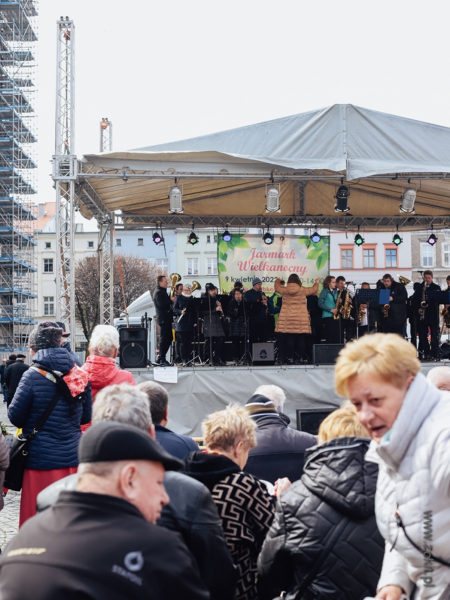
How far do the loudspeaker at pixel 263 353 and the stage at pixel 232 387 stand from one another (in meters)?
0.62

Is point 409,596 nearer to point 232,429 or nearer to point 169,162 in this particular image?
point 232,429

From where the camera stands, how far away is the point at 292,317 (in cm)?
1270

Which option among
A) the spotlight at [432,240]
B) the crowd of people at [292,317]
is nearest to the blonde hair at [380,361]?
the crowd of people at [292,317]

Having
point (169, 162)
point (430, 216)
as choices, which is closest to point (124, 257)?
point (430, 216)

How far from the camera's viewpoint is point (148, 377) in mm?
10711

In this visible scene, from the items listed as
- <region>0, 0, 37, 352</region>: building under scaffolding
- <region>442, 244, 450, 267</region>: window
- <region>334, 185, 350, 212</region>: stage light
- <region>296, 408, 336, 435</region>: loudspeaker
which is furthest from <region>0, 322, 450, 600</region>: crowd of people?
<region>442, 244, 450, 267</region>: window

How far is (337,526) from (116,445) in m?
1.16

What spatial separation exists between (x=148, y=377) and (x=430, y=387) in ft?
29.2

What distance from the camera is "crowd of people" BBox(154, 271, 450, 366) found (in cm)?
1252

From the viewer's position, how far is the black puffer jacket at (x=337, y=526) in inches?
95.4

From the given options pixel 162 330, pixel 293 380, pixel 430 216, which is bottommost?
pixel 293 380

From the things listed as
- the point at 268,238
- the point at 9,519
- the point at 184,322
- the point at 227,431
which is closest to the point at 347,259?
the point at 268,238

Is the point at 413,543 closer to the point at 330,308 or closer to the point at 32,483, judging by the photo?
the point at 32,483

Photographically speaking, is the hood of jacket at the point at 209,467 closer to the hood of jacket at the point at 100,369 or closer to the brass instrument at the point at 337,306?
the hood of jacket at the point at 100,369
